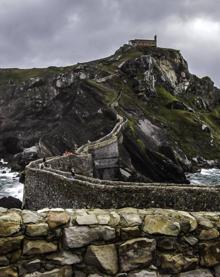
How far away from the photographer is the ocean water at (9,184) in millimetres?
55347

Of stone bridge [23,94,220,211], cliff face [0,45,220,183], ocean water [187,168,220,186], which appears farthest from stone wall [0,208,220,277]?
ocean water [187,168,220,186]

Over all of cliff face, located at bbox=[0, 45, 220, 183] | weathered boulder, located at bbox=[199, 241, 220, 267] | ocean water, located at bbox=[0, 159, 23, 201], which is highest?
cliff face, located at bbox=[0, 45, 220, 183]

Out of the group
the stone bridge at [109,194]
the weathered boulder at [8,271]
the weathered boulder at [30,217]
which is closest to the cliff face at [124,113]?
the stone bridge at [109,194]

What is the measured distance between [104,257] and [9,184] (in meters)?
56.7

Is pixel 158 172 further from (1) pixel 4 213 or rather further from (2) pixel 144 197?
(1) pixel 4 213

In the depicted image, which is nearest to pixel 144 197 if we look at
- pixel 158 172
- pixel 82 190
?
pixel 82 190

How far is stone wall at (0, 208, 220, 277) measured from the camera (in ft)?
25.0

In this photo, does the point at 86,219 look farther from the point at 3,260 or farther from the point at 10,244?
the point at 3,260

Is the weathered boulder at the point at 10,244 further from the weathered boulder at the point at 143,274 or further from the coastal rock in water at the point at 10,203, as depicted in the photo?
the coastal rock in water at the point at 10,203

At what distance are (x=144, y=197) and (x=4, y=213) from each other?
1601 centimetres

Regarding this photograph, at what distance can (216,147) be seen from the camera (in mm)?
114188

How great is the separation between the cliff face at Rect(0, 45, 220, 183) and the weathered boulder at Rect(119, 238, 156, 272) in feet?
195

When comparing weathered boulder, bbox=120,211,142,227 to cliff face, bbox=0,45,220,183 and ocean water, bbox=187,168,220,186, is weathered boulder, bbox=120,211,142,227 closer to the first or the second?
cliff face, bbox=0,45,220,183

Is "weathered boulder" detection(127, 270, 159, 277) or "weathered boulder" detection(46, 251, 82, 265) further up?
"weathered boulder" detection(46, 251, 82, 265)
